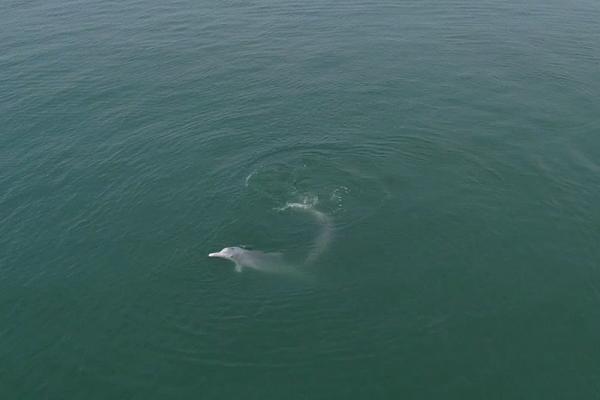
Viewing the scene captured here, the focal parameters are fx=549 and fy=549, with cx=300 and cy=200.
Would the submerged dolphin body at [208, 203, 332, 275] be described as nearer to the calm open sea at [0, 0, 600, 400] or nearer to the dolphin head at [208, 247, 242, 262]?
the dolphin head at [208, 247, 242, 262]

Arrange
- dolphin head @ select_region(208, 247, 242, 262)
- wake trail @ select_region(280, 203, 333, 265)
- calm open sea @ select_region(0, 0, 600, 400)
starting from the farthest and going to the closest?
wake trail @ select_region(280, 203, 333, 265) → dolphin head @ select_region(208, 247, 242, 262) → calm open sea @ select_region(0, 0, 600, 400)

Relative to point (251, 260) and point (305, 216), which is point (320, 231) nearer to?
point (305, 216)

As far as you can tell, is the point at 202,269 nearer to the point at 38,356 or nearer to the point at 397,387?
the point at 38,356

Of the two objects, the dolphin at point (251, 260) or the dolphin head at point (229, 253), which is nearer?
the dolphin at point (251, 260)

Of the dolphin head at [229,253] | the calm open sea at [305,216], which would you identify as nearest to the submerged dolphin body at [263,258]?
the dolphin head at [229,253]

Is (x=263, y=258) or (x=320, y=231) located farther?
(x=320, y=231)

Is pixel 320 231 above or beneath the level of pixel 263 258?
above

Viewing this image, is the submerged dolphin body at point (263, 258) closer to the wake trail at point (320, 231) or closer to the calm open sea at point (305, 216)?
the wake trail at point (320, 231)

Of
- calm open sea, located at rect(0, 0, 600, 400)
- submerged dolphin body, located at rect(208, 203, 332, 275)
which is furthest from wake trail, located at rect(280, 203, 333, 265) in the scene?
calm open sea, located at rect(0, 0, 600, 400)

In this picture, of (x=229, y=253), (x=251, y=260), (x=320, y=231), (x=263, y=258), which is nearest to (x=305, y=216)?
(x=320, y=231)

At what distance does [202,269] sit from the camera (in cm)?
8188

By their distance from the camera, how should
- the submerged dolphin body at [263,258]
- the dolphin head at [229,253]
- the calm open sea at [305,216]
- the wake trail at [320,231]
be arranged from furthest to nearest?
the wake trail at [320,231] < the dolphin head at [229,253] < the submerged dolphin body at [263,258] < the calm open sea at [305,216]

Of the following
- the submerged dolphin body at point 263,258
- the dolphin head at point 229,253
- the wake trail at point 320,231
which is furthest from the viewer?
the wake trail at point 320,231

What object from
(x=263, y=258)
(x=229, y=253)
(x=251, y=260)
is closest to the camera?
(x=229, y=253)
